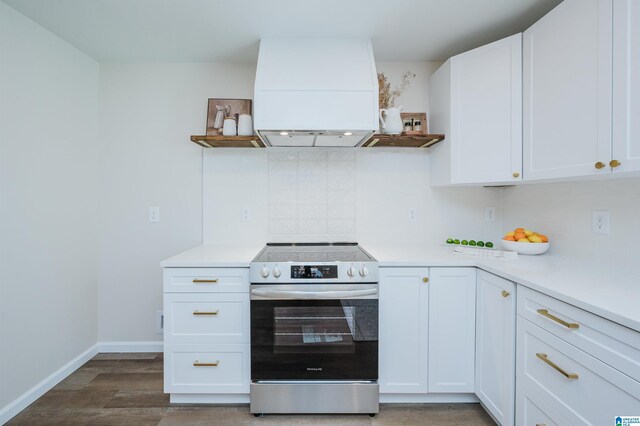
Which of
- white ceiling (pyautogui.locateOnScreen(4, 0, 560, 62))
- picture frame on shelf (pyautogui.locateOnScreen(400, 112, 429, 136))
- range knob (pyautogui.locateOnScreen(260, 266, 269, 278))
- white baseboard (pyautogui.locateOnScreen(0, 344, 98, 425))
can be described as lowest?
white baseboard (pyautogui.locateOnScreen(0, 344, 98, 425))

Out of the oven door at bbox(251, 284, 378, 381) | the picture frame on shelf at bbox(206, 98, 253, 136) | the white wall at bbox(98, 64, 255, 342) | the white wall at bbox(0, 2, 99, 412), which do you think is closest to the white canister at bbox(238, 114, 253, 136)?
the picture frame on shelf at bbox(206, 98, 253, 136)

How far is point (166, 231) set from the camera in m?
2.50

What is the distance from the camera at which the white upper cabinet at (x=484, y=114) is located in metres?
1.87

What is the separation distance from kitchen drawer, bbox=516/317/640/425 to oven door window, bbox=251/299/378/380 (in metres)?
0.72

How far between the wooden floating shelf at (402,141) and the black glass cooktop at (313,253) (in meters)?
0.78

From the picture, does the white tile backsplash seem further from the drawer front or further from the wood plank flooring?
the drawer front

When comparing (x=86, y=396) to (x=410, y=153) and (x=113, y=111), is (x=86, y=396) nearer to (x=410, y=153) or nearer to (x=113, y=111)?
(x=113, y=111)

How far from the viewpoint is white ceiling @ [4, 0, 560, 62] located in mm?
1767

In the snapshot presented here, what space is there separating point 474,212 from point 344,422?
1786 millimetres

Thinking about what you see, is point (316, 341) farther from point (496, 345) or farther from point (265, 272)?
point (496, 345)

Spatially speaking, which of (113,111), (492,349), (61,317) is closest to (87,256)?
(61,317)

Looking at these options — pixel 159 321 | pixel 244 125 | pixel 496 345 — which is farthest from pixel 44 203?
pixel 496 345

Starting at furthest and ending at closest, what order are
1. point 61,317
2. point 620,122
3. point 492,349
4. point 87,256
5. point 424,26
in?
point 87,256 < point 61,317 < point 424,26 < point 492,349 < point 620,122

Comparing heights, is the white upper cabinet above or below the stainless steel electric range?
above
